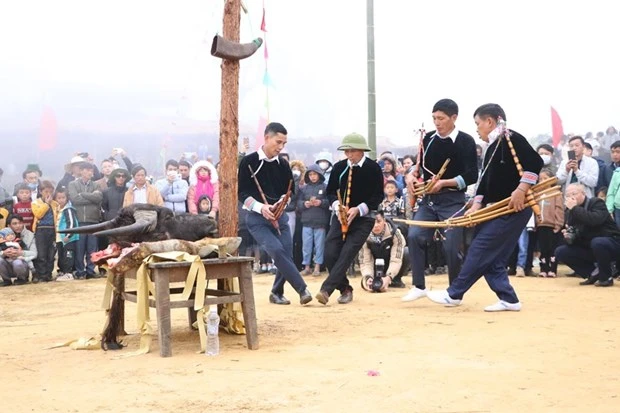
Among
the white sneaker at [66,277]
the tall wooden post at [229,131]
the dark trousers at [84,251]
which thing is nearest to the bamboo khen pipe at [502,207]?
the tall wooden post at [229,131]

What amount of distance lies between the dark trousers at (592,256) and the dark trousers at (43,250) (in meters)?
8.00

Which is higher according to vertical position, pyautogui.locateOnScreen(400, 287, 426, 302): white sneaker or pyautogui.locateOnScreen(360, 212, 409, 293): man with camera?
pyautogui.locateOnScreen(360, 212, 409, 293): man with camera

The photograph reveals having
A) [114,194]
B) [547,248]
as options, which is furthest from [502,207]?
[114,194]

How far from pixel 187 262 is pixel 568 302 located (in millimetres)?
4987

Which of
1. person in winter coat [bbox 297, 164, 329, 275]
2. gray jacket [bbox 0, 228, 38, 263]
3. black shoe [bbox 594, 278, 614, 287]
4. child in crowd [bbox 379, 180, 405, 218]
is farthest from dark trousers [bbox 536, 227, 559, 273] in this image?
gray jacket [bbox 0, 228, 38, 263]

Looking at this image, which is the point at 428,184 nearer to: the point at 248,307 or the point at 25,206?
the point at 248,307

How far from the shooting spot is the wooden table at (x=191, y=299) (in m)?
6.58

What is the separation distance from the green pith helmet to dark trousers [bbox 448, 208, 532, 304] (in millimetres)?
1619

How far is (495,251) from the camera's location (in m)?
8.65

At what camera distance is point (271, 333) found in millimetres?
7609

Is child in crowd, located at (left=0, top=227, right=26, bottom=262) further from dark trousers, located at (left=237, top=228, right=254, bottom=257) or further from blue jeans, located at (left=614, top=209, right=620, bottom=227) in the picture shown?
blue jeans, located at (left=614, top=209, right=620, bottom=227)

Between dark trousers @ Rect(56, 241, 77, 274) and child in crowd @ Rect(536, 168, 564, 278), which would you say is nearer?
child in crowd @ Rect(536, 168, 564, 278)

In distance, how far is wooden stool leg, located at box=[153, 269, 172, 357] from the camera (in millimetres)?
6551

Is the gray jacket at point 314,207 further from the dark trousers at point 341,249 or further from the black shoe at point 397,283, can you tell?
the dark trousers at point 341,249
